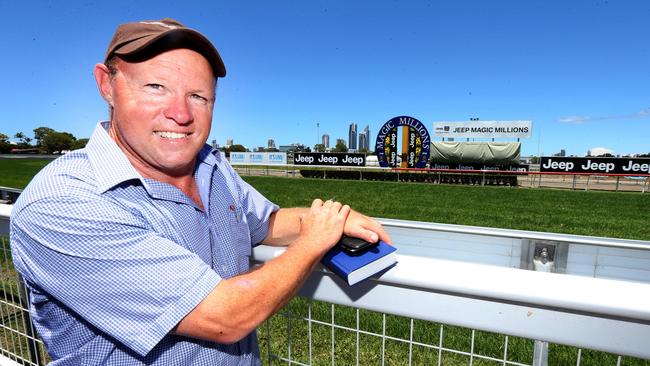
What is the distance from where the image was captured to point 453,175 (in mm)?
21641

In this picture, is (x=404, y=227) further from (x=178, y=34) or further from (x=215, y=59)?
(x=178, y=34)

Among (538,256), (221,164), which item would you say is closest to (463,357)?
(538,256)

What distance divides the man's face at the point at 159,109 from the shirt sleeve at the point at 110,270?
322 mm

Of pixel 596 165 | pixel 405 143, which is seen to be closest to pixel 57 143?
pixel 405 143

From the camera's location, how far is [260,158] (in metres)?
30.0

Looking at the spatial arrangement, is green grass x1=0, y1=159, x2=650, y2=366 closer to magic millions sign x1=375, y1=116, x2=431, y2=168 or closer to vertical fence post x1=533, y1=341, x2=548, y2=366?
vertical fence post x1=533, y1=341, x2=548, y2=366

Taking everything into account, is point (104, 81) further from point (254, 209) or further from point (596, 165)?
point (596, 165)

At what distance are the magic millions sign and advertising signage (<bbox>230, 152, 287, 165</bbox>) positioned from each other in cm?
955

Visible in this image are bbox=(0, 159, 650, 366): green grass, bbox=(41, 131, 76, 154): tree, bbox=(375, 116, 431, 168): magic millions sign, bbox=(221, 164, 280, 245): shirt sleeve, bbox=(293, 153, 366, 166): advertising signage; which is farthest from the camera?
bbox=(41, 131, 76, 154): tree

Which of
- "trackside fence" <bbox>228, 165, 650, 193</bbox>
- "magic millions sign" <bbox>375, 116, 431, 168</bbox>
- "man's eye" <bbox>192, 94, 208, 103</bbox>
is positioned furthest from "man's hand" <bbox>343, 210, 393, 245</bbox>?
"magic millions sign" <bbox>375, 116, 431, 168</bbox>

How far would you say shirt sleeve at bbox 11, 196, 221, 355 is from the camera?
0.88 metres

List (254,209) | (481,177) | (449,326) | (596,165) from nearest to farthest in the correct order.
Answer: (254,209) → (449,326) → (596,165) → (481,177)

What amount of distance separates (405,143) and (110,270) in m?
22.0

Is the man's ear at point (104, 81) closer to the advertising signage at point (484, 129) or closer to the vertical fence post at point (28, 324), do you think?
the vertical fence post at point (28, 324)
